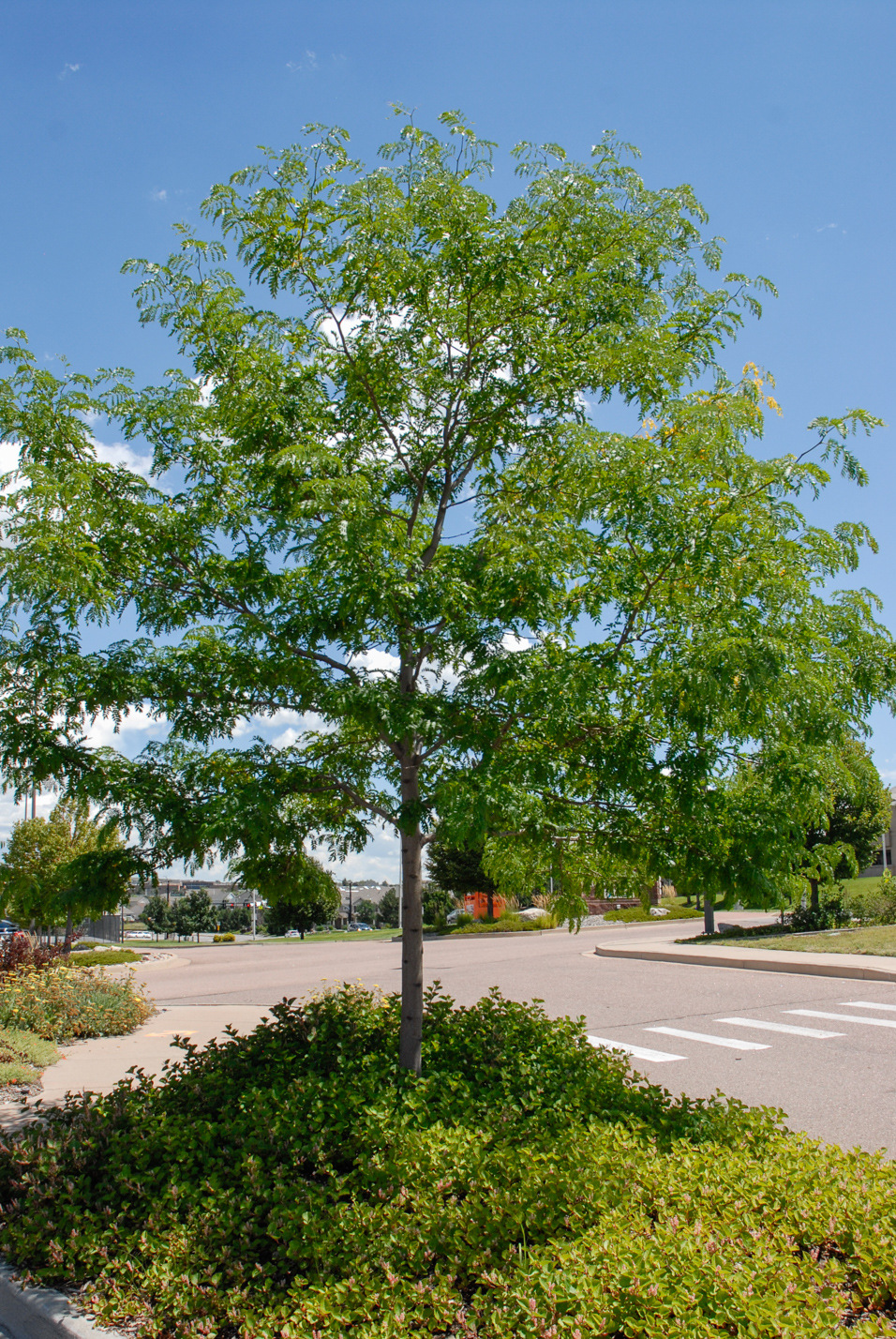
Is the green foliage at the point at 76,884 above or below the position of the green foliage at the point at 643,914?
above

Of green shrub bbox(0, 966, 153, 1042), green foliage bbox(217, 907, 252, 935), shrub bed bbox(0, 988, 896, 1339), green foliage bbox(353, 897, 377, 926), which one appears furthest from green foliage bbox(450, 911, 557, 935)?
green foliage bbox(353, 897, 377, 926)

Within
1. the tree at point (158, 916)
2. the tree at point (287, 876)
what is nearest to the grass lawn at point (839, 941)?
the tree at point (287, 876)

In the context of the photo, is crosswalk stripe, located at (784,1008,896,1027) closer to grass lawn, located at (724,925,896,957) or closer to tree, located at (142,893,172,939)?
grass lawn, located at (724,925,896,957)

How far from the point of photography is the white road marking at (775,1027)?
11023 mm

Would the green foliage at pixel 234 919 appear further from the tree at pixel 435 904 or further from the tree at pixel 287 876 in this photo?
the tree at pixel 287 876

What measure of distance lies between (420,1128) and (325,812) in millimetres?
2296

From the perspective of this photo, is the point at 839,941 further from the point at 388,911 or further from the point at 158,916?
the point at 388,911

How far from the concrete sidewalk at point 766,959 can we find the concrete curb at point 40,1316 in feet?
47.6

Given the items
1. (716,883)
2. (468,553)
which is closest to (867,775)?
(716,883)

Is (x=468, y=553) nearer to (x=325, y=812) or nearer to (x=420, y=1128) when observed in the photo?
(x=325, y=812)

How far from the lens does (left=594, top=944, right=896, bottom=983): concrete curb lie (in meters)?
15.5

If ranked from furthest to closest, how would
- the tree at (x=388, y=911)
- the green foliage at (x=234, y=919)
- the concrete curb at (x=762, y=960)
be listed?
the tree at (x=388, y=911) < the green foliage at (x=234, y=919) < the concrete curb at (x=762, y=960)

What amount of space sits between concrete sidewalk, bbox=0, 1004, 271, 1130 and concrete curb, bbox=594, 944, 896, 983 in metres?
9.90

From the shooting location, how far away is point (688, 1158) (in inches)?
181
